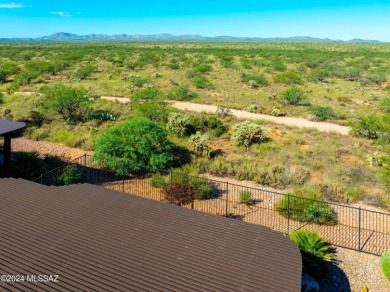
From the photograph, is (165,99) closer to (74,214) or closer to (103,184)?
(103,184)

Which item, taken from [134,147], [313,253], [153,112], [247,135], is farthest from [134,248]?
[153,112]

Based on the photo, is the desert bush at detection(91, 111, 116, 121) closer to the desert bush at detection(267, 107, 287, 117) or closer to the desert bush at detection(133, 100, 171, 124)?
the desert bush at detection(133, 100, 171, 124)

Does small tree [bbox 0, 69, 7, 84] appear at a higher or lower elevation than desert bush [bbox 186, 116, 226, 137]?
higher

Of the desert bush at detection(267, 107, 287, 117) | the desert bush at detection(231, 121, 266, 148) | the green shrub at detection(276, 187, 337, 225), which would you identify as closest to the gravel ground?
the green shrub at detection(276, 187, 337, 225)

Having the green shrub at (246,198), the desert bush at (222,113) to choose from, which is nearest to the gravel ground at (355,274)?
the green shrub at (246,198)

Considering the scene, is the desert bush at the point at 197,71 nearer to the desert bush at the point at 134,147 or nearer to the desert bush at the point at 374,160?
the desert bush at the point at 134,147

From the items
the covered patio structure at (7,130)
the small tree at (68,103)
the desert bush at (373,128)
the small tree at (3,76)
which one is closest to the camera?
the covered patio structure at (7,130)
